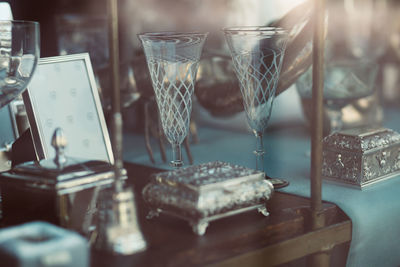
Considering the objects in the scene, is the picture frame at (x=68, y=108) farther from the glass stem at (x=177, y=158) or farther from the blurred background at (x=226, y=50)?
the blurred background at (x=226, y=50)

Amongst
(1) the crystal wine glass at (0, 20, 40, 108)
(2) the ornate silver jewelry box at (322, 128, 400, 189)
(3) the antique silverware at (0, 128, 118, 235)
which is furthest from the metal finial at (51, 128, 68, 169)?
(2) the ornate silver jewelry box at (322, 128, 400, 189)

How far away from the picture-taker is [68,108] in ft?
3.14

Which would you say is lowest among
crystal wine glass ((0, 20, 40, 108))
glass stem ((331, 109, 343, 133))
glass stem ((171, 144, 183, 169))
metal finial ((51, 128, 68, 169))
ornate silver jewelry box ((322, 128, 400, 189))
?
glass stem ((331, 109, 343, 133))

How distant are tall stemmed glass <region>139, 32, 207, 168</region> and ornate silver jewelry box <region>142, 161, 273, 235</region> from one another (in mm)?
107

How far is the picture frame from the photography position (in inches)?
36.3

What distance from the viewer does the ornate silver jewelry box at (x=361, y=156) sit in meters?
1.13

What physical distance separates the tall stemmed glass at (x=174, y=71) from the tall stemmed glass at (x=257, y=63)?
0.21 feet

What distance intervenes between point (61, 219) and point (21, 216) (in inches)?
3.4

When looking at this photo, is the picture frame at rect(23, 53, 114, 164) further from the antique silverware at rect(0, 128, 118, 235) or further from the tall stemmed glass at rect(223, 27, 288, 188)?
the tall stemmed glass at rect(223, 27, 288, 188)

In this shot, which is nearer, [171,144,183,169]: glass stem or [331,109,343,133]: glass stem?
[171,144,183,169]: glass stem

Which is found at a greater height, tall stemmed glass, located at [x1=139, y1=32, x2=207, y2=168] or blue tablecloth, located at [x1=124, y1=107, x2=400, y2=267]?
tall stemmed glass, located at [x1=139, y1=32, x2=207, y2=168]

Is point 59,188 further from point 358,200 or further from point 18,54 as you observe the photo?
point 358,200

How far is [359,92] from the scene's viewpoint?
5.63ft

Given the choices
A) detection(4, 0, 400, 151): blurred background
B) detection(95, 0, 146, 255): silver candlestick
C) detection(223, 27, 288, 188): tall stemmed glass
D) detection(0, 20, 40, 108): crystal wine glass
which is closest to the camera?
detection(95, 0, 146, 255): silver candlestick
